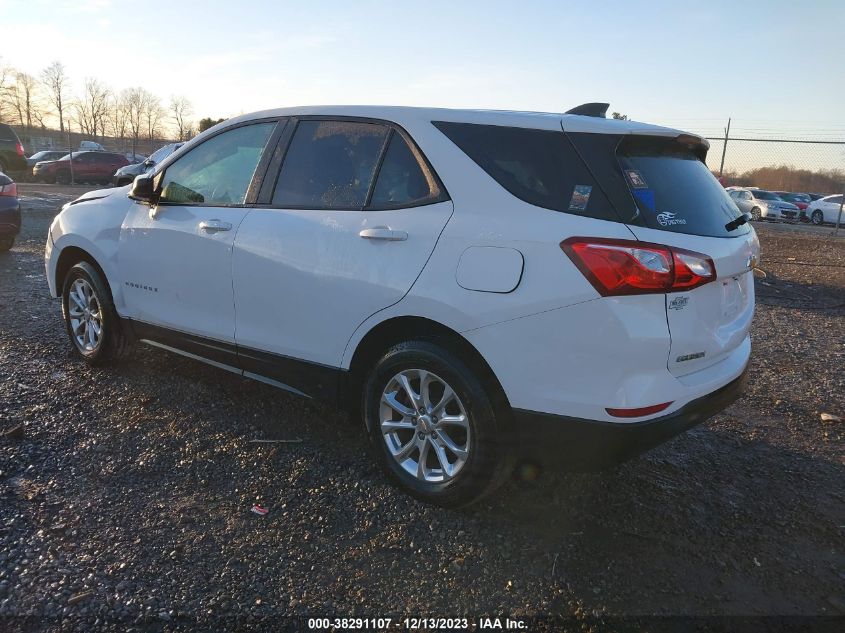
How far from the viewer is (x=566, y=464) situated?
2.62 meters

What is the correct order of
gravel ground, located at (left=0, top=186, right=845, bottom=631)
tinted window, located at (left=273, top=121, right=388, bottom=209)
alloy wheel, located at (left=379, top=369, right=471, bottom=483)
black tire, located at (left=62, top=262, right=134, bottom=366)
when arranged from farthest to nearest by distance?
black tire, located at (left=62, top=262, right=134, bottom=366) → tinted window, located at (left=273, top=121, right=388, bottom=209) → alloy wheel, located at (left=379, top=369, right=471, bottom=483) → gravel ground, located at (left=0, top=186, right=845, bottom=631)

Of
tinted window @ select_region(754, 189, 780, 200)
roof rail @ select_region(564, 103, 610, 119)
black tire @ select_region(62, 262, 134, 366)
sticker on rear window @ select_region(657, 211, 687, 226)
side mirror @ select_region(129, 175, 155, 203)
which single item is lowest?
black tire @ select_region(62, 262, 134, 366)

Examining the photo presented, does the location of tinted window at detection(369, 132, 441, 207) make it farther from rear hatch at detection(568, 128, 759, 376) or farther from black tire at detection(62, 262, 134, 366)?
black tire at detection(62, 262, 134, 366)

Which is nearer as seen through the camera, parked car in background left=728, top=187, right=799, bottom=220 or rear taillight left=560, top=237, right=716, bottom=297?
rear taillight left=560, top=237, right=716, bottom=297

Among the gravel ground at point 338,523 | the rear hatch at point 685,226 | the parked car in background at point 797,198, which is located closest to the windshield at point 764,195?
the parked car in background at point 797,198

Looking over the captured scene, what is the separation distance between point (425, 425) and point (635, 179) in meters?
1.38

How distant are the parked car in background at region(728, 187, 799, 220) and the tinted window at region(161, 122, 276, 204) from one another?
2718cm

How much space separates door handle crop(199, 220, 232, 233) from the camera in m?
3.56

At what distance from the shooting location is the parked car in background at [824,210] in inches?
1031

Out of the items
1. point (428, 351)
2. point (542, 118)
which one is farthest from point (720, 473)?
point (542, 118)

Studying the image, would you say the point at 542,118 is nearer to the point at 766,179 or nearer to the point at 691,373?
the point at 691,373

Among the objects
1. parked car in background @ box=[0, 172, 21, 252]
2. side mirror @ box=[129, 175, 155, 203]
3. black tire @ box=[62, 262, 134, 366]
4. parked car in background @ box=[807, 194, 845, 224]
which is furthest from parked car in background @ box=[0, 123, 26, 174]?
parked car in background @ box=[807, 194, 845, 224]

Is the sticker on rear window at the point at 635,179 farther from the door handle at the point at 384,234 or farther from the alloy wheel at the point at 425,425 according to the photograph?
the alloy wheel at the point at 425,425

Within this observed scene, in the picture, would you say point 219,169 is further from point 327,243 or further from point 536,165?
point 536,165
